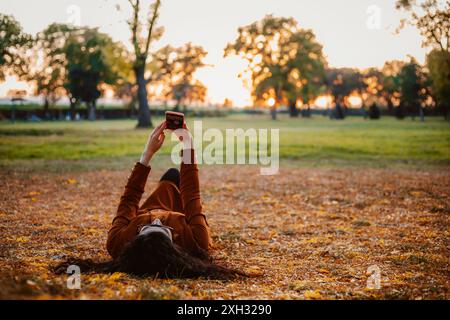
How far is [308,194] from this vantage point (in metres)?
11.2

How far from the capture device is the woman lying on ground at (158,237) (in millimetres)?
4078

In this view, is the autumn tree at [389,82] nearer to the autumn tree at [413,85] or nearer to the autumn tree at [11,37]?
the autumn tree at [413,85]

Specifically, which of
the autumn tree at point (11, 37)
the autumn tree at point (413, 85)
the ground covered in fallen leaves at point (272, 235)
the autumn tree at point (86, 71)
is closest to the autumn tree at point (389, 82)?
the autumn tree at point (413, 85)

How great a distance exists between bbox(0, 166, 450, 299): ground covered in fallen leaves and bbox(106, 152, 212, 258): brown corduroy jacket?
476 millimetres

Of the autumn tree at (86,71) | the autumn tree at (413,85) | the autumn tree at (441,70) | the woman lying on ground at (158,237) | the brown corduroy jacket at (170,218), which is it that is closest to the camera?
the woman lying on ground at (158,237)

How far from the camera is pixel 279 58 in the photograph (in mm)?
76625

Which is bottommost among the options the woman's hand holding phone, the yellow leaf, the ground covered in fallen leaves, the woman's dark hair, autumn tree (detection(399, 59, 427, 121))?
the ground covered in fallen leaves

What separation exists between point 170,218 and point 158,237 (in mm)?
777

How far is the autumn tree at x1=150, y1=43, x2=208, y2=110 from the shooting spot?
244ft

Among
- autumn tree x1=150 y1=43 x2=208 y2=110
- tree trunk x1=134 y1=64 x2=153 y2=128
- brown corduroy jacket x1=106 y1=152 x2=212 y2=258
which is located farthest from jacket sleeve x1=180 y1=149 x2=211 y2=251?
autumn tree x1=150 y1=43 x2=208 y2=110

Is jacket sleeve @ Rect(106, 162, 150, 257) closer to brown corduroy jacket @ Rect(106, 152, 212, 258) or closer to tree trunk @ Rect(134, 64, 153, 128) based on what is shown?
brown corduroy jacket @ Rect(106, 152, 212, 258)

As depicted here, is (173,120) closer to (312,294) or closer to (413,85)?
(312,294)

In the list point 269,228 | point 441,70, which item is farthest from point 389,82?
point 269,228
